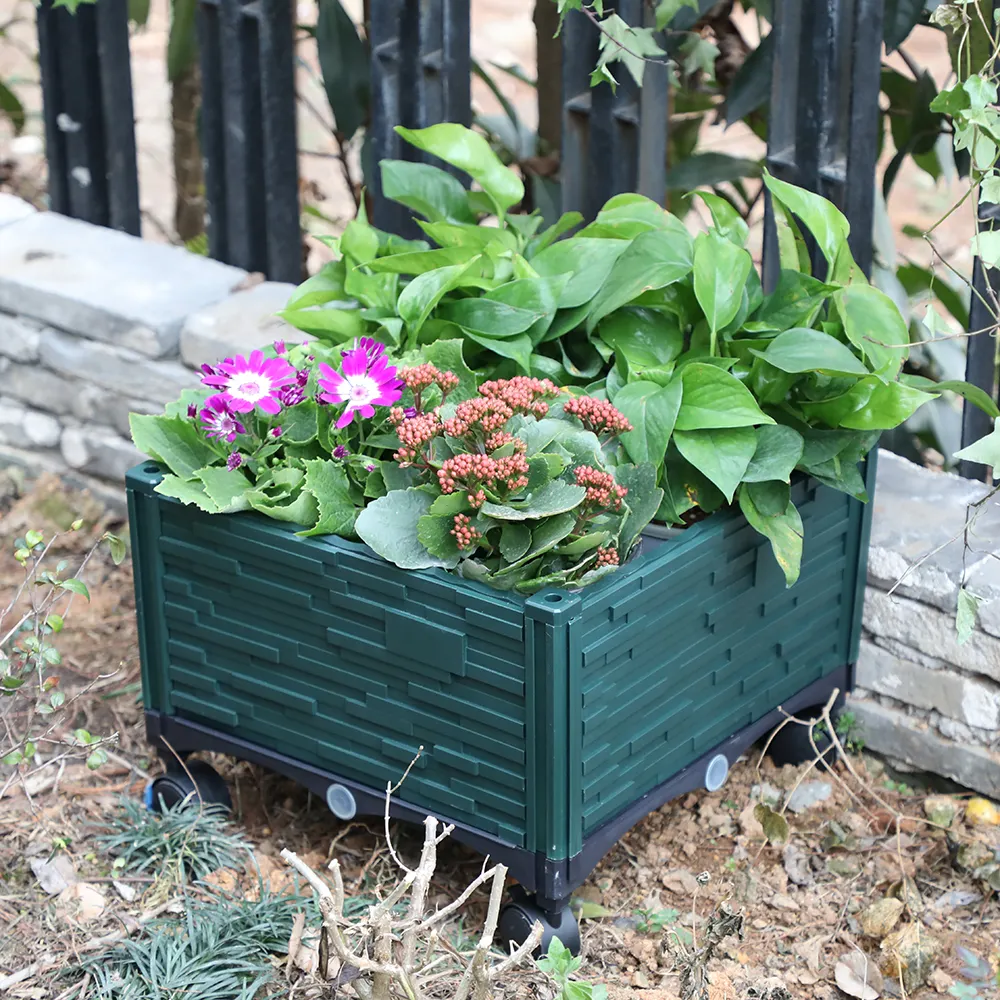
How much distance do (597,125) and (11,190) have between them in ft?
7.24

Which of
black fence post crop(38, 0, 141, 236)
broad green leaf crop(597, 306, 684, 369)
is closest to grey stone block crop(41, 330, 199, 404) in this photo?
black fence post crop(38, 0, 141, 236)

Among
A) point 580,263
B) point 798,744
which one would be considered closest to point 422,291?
point 580,263

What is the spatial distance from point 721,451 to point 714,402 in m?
0.06

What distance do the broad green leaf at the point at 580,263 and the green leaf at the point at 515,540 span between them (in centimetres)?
41

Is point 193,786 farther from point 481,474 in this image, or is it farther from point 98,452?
point 98,452

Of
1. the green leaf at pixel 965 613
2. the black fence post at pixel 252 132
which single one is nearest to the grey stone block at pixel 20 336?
the black fence post at pixel 252 132

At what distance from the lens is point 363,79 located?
124 inches

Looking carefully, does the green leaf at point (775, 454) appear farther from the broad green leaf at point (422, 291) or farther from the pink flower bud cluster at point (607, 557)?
the broad green leaf at point (422, 291)

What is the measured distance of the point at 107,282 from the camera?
3113 mm

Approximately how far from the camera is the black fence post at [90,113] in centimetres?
332

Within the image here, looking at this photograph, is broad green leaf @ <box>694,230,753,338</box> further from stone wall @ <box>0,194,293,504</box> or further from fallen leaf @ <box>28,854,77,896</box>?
fallen leaf @ <box>28,854,77,896</box>

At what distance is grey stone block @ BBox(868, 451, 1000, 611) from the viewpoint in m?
2.34

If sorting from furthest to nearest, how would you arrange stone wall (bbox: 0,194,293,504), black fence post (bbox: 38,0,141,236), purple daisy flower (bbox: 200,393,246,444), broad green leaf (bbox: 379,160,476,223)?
1. black fence post (bbox: 38,0,141,236)
2. stone wall (bbox: 0,194,293,504)
3. broad green leaf (bbox: 379,160,476,223)
4. purple daisy flower (bbox: 200,393,246,444)

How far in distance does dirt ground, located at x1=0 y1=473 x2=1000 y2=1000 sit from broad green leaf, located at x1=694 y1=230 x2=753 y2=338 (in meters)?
0.73
